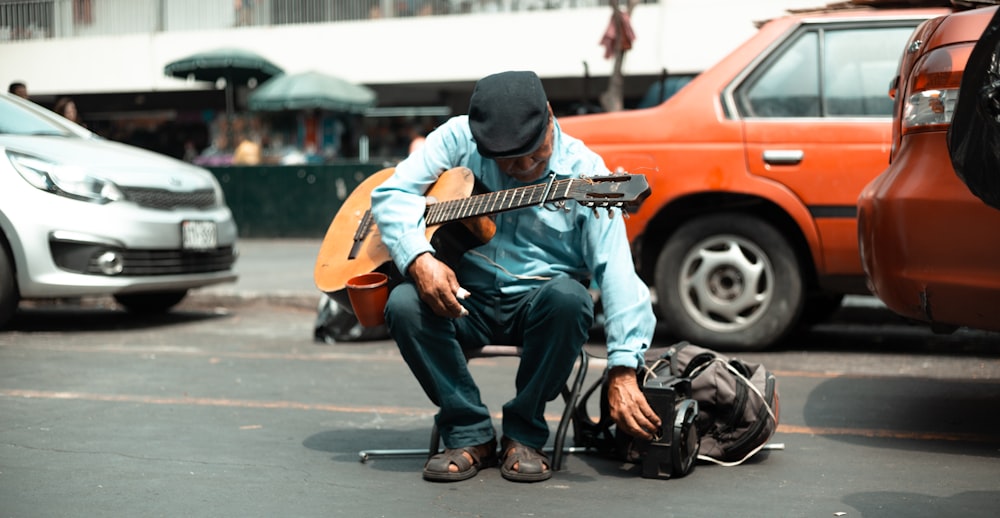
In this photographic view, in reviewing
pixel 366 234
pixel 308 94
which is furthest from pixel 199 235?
pixel 308 94

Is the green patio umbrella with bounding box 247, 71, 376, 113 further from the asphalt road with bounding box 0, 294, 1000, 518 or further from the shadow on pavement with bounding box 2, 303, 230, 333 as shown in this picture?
the asphalt road with bounding box 0, 294, 1000, 518

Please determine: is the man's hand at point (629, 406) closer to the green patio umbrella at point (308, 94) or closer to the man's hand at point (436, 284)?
the man's hand at point (436, 284)

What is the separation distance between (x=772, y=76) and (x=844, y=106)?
0.41 m

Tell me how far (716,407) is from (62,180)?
488 centimetres

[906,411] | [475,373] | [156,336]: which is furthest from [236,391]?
[906,411]

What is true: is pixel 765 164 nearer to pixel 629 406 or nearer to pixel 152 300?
pixel 629 406

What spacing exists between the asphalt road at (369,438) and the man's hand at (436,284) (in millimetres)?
550

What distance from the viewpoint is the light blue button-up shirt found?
153 inches

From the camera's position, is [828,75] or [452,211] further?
[828,75]

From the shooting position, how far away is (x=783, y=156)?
21.5 ft

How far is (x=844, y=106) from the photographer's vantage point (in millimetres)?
6570

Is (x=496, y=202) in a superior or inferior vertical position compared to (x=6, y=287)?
superior

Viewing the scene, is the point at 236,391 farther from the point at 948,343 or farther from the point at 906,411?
the point at 948,343

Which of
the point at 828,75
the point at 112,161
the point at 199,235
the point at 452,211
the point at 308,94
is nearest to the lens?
the point at 452,211
